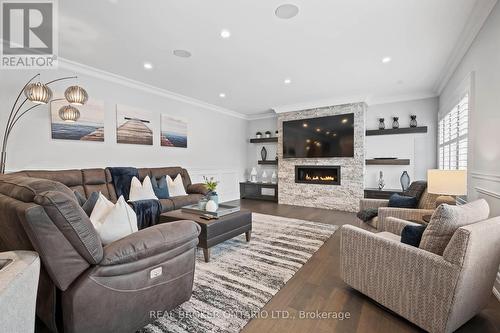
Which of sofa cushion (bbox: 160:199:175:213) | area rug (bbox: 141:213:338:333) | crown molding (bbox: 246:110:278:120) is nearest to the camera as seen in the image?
area rug (bbox: 141:213:338:333)

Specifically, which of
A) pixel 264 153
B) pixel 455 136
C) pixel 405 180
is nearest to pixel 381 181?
pixel 405 180

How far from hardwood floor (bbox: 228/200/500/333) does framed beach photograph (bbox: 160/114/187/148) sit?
3913 mm

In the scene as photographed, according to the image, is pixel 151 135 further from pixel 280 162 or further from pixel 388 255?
pixel 388 255

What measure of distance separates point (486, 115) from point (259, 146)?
5.47 metres

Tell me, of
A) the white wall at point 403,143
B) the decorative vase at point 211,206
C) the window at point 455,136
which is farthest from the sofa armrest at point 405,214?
the white wall at point 403,143

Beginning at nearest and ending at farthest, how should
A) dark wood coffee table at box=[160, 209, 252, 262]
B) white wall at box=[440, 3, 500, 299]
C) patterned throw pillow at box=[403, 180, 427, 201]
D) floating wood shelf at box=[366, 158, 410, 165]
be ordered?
white wall at box=[440, 3, 500, 299], dark wood coffee table at box=[160, 209, 252, 262], patterned throw pillow at box=[403, 180, 427, 201], floating wood shelf at box=[366, 158, 410, 165]

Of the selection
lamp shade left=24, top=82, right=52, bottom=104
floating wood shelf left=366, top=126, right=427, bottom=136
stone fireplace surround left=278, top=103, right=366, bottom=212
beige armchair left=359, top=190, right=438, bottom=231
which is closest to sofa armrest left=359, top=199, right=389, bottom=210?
beige armchair left=359, top=190, right=438, bottom=231

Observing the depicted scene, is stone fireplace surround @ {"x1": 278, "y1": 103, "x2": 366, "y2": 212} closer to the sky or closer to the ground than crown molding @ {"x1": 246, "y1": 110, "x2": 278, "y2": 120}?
closer to the ground

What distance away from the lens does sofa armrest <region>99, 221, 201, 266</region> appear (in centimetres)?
137

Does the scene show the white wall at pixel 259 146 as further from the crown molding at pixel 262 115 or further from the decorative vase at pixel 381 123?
the decorative vase at pixel 381 123

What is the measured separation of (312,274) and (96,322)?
1862mm

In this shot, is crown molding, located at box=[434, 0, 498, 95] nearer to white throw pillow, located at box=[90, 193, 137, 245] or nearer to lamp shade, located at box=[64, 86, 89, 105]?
white throw pillow, located at box=[90, 193, 137, 245]

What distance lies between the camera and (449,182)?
2.29 metres

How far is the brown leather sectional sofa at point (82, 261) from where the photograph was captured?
117 cm
